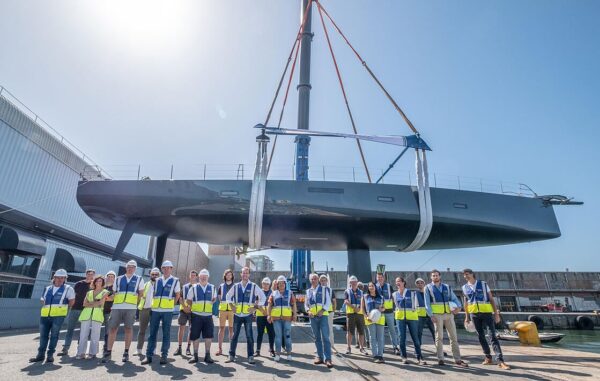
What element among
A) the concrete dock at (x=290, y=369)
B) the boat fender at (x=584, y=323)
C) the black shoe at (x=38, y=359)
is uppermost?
the black shoe at (x=38, y=359)

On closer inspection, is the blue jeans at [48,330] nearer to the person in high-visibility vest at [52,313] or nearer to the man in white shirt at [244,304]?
the person in high-visibility vest at [52,313]

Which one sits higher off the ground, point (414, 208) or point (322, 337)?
point (414, 208)

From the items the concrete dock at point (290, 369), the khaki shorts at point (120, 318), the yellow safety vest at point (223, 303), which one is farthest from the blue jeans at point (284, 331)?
the khaki shorts at point (120, 318)

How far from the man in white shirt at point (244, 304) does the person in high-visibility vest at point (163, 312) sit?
0.97 meters

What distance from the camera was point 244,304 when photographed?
226 inches

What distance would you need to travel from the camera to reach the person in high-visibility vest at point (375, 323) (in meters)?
5.82

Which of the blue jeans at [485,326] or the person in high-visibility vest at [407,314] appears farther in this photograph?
the person in high-visibility vest at [407,314]

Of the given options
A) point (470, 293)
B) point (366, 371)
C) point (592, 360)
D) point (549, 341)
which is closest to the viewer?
point (366, 371)

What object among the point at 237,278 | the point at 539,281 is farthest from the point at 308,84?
the point at 539,281

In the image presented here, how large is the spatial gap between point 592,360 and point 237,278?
32.8 meters

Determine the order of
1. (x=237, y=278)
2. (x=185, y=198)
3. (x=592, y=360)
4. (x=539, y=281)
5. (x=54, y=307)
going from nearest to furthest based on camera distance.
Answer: (x=54, y=307) → (x=592, y=360) → (x=185, y=198) → (x=539, y=281) → (x=237, y=278)

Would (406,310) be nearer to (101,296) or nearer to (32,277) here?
(101,296)

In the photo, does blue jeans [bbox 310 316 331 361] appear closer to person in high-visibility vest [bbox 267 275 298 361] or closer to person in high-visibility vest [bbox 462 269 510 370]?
person in high-visibility vest [bbox 267 275 298 361]

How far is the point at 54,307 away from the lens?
544cm
